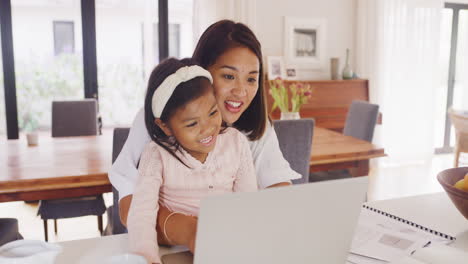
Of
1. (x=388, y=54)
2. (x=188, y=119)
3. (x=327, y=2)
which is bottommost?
(x=188, y=119)

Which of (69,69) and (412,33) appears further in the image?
(412,33)

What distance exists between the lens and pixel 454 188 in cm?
102

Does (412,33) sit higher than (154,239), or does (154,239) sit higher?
(412,33)

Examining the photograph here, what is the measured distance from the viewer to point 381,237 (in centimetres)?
106

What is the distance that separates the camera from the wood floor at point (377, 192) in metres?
3.11

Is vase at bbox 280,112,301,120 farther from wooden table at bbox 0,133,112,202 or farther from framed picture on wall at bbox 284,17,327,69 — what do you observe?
framed picture on wall at bbox 284,17,327,69

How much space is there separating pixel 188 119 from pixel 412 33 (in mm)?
5048

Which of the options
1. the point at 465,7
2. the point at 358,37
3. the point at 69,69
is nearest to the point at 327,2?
the point at 358,37

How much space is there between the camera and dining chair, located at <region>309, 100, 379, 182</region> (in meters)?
2.84

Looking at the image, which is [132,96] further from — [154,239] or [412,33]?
[154,239]

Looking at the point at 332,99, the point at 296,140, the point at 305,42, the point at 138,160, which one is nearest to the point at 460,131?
the point at 332,99

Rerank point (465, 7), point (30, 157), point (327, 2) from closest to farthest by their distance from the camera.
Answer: point (30, 157), point (327, 2), point (465, 7)

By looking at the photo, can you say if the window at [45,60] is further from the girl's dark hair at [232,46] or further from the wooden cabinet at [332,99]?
the girl's dark hair at [232,46]

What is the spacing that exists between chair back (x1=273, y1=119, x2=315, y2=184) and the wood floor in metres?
1.72
